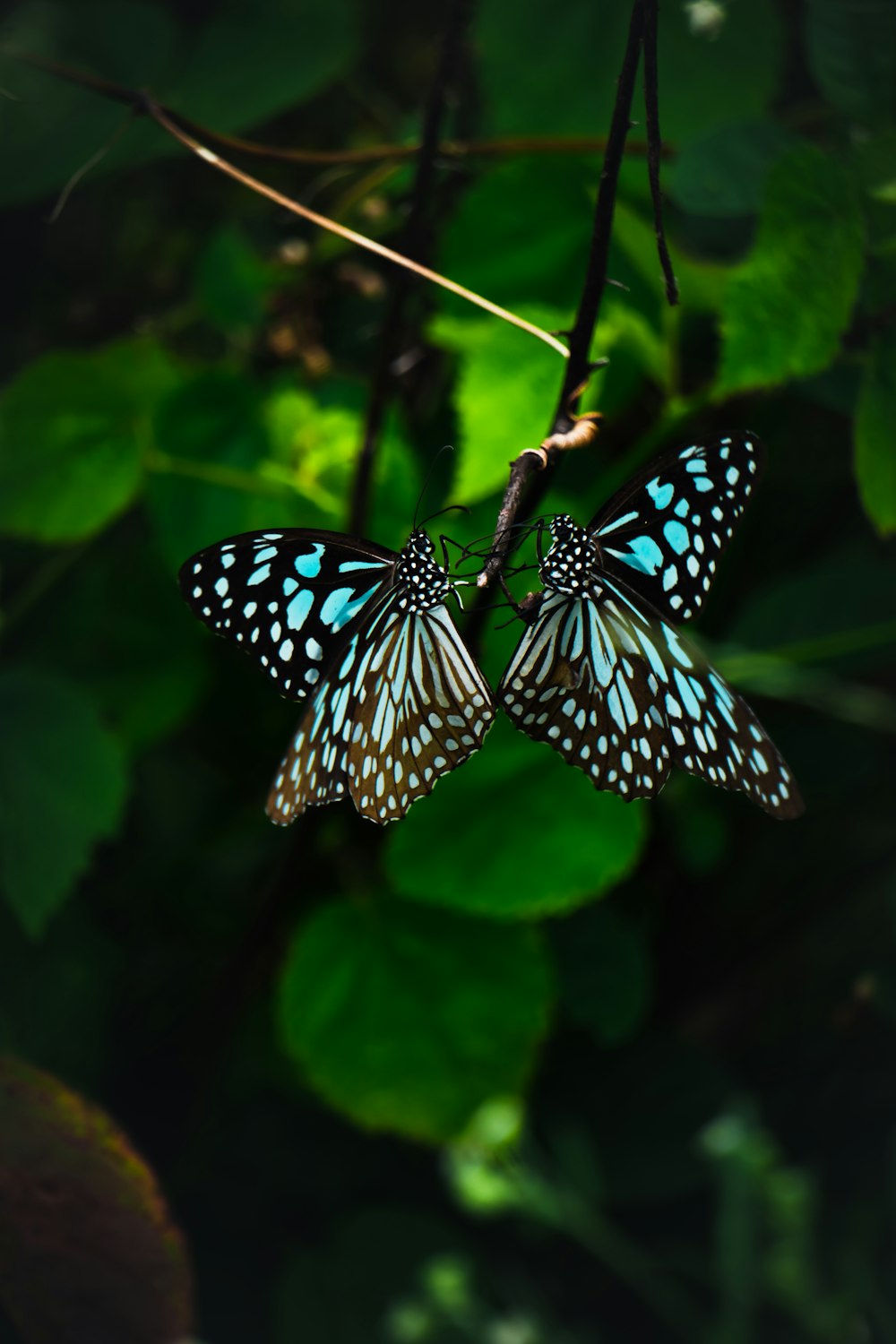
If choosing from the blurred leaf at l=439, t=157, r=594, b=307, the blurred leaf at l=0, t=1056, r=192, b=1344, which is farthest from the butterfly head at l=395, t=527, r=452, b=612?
the blurred leaf at l=0, t=1056, r=192, b=1344

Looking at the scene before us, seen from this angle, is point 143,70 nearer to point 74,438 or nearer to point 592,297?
point 74,438

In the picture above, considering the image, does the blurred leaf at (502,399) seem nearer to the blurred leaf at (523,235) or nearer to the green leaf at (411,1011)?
the blurred leaf at (523,235)

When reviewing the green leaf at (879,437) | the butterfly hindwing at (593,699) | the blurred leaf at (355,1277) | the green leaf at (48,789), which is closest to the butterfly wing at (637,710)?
the butterfly hindwing at (593,699)

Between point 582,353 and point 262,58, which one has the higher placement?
point 262,58

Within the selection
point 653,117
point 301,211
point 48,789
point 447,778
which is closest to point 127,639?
point 48,789

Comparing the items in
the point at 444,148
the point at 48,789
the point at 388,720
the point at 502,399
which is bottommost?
the point at 48,789

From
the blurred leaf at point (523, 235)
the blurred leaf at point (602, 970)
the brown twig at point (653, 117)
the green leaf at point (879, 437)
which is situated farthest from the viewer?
the blurred leaf at point (602, 970)

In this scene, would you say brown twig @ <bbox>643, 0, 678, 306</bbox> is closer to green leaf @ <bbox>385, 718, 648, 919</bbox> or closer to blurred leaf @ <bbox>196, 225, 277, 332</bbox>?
green leaf @ <bbox>385, 718, 648, 919</bbox>
